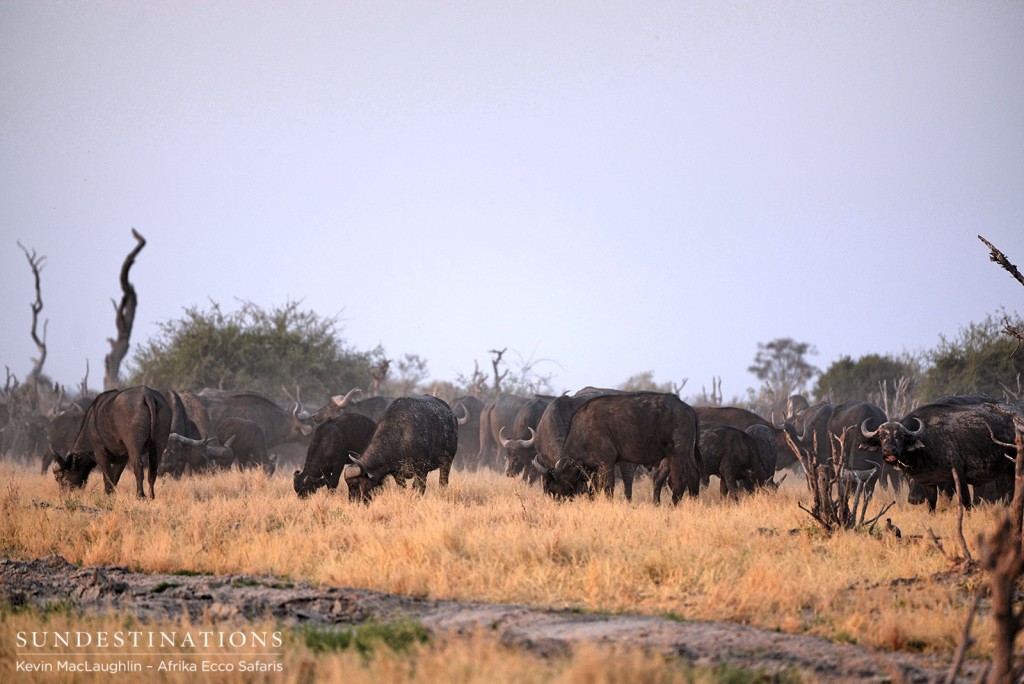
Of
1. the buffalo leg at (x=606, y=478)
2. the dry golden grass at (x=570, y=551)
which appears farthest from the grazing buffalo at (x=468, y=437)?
the dry golden grass at (x=570, y=551)

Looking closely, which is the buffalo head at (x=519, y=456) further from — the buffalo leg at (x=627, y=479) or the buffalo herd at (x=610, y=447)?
the buffalo leg at (x=627, y=479)

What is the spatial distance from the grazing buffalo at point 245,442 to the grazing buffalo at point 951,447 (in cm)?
1247

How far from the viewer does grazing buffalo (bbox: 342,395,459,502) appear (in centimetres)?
1341

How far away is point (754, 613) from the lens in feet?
21.9

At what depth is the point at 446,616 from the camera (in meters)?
6.79

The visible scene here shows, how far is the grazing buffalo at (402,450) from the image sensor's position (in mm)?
13414

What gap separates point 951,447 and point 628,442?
406 cm

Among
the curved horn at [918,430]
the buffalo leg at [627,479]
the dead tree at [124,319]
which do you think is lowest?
the buffalo leg at [627,479]

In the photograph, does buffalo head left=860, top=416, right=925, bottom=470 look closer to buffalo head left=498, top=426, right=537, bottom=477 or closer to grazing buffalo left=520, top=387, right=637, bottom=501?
grazing buffalo left=520, top=387, right=637, bottom=501

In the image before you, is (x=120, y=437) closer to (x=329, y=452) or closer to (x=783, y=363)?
(x=329, y=452)

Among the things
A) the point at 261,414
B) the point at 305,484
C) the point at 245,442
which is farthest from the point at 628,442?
the point at 261,414

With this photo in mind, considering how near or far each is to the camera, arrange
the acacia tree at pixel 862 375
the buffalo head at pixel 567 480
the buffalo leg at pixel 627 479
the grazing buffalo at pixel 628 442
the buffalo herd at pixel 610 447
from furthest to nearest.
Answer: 1. the acacia tree at pixel 862 375
2. the buffalo leg at pixel 627 479
3. the buffalo head at pixel 567 480
4. the grazing buffalo at pixel 628 442
5. the buffalo herd at pixel 610 447

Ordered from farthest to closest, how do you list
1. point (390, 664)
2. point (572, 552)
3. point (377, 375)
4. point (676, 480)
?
point (377, 375), point (676, 480), point (572, 552), point (390, 664)

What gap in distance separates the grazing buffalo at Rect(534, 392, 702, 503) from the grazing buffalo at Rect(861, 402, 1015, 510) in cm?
247
